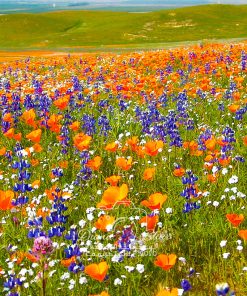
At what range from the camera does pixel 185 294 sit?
128 inches

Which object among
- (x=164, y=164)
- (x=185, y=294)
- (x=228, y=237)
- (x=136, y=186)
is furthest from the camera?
(x=164, y=164)

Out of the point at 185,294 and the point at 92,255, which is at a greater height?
the point at 92,255

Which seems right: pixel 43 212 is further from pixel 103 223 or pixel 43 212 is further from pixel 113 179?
pixel 103 223

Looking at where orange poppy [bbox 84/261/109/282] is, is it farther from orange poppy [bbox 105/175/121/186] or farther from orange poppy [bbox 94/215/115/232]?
orange poppy [bbox 105/175/121/186]

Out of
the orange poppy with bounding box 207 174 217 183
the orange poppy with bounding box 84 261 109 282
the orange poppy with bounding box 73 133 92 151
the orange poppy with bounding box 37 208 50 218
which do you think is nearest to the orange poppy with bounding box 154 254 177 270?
the orange poppy with bounding box 84 261 109 282

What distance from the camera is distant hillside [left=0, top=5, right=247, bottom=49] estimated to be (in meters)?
80.8

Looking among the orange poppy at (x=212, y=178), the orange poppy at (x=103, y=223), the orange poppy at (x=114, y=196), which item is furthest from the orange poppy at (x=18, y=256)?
the orange poppy at (x=212, y=178)

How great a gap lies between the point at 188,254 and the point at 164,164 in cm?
200

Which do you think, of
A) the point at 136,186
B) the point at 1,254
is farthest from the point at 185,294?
the point at 136,186

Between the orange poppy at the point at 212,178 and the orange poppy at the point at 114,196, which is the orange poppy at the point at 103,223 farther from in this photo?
the orange poppy at the point at 212,178

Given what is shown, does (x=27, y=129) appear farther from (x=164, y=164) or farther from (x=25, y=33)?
(x=25, y=33)

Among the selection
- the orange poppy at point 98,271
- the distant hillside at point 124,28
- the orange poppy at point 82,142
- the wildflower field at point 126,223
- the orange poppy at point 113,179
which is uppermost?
the distant hillside at point 124,28

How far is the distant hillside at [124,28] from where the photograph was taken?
8075 cm

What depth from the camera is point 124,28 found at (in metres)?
90.3
